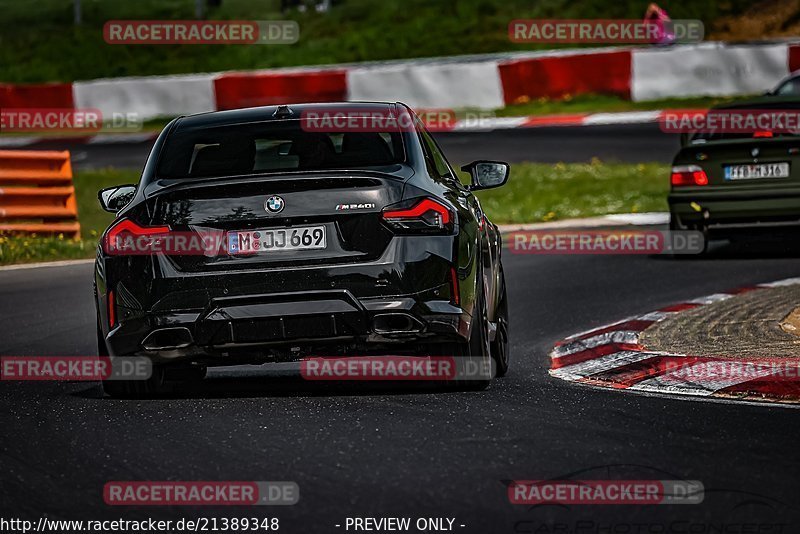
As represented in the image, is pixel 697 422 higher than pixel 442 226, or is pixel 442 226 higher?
pixel 442 226

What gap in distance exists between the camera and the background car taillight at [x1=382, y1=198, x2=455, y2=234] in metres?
7.55

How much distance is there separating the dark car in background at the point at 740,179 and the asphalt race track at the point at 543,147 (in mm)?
9271

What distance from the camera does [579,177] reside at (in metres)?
23.8

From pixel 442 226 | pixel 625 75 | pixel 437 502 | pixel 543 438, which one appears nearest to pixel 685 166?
pixel 442 226

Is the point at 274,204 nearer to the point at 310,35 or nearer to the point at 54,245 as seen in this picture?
the point at 54,245

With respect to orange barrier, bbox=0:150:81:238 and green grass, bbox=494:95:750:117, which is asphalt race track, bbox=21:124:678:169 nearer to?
green grass, bbox=494:95:750:117

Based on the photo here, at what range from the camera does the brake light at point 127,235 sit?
7598 mm

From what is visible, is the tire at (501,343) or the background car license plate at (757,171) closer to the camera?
the tire at (501,343)

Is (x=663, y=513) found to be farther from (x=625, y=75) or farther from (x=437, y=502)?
(x=625, y=75)

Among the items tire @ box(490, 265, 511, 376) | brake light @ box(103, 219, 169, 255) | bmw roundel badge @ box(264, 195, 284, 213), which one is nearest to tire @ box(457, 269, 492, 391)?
tire @ box(490, 265, 511, 376)

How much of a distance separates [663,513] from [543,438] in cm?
135

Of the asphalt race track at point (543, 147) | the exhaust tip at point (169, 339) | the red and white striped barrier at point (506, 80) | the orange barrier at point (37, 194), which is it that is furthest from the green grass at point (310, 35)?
the exhaust tip at point (169, 339)

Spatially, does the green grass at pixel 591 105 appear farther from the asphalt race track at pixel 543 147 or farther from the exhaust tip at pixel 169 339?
the exhaust tip at pixel 169 339

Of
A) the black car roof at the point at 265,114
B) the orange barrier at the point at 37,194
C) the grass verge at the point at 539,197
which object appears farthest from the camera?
the orange barrier at the point at 37,194
